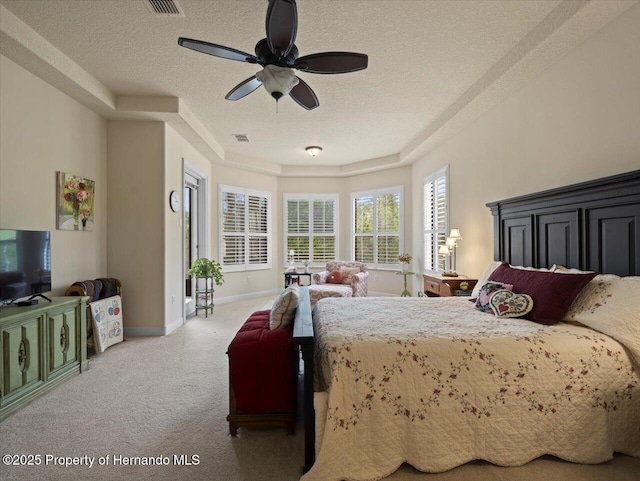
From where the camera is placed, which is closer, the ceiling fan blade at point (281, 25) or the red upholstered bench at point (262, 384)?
the ceiling fan blade at point (281, 25)

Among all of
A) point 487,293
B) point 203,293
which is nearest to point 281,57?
point 487,293

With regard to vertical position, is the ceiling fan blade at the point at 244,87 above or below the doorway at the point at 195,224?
above

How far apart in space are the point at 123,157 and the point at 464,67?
13.7 ft

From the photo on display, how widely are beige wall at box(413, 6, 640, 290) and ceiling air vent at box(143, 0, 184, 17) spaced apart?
315 centimetres

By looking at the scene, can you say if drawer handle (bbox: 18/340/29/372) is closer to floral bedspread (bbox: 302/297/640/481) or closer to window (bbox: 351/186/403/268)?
floral bedspread (bbox: 302/297/640/481)

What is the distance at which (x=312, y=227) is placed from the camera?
7.86m

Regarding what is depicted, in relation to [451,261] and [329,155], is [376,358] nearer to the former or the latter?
[451,261]

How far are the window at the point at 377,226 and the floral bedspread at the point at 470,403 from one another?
16.8ft

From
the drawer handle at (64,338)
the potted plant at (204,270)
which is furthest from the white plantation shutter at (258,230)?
the drawer handle at (64,338)

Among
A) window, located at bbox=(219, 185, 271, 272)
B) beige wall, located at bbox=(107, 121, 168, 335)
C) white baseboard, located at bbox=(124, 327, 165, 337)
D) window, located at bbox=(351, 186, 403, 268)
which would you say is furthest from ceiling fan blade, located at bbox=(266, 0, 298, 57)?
window, located at bbox=(351, 186, 403, 268)

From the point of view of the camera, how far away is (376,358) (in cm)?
176

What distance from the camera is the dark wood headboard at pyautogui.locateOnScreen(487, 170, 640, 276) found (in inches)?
88.1

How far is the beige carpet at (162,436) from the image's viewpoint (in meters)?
1.77

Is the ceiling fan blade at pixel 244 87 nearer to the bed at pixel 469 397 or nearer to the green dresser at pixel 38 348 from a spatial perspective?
the bed at pixel 469 397
